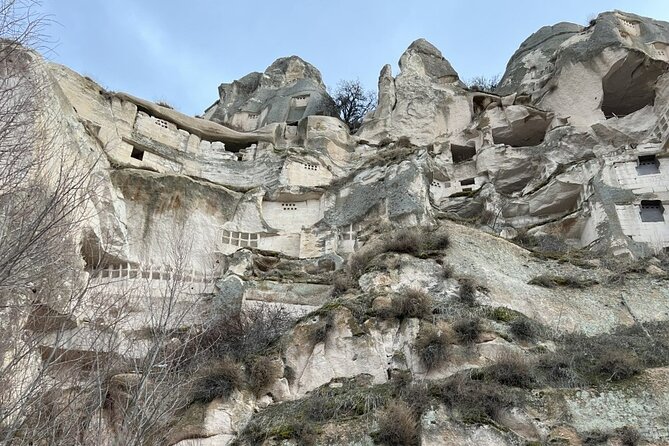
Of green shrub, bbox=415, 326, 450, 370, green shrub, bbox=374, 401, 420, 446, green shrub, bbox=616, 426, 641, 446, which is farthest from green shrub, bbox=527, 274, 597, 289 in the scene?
green shrub, bbox=374, 401, 420, 446

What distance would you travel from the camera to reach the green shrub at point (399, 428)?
891 cm

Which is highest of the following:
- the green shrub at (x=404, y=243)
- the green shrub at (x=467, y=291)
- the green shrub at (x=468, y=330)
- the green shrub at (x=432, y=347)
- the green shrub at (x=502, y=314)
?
the green shrub at (x=404, y=243)

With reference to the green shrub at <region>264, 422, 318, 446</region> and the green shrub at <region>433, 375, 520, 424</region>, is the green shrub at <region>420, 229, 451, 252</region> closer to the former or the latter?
the green shrub at <region>433, 375, 520, 424</region>

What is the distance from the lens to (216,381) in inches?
432

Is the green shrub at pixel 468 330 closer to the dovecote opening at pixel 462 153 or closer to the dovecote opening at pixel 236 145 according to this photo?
the dovecote opening at pixel 236 145

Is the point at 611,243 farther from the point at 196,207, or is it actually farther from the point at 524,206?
the point at 196,207

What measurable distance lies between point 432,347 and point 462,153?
22017 mm

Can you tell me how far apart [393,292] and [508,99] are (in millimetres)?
21915

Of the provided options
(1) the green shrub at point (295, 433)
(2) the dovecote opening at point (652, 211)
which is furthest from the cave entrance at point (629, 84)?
(1) the green shrub at point (295, 433)

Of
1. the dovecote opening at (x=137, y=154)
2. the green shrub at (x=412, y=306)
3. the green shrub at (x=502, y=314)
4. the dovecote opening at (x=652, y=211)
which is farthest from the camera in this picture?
the dovecote opening at (x=137, y=154)

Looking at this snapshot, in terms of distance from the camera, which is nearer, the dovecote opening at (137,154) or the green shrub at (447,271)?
the green shrub at (447,271)

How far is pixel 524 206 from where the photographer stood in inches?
1024

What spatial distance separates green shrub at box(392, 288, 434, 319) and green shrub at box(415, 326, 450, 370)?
0.81m

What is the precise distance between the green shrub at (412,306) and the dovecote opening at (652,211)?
13034 millimetres
